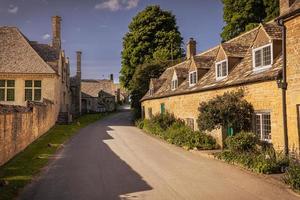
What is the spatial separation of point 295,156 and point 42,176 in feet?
32.4

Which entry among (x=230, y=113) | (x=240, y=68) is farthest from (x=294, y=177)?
(x=240, y=68)

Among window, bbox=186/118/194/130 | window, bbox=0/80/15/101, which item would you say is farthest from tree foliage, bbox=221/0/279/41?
window, bbox=0/80/15/101

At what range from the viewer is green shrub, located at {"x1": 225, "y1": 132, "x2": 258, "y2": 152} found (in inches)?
631

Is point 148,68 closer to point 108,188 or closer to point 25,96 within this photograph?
point 25,96

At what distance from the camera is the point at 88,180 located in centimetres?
1268

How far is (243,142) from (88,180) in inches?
289

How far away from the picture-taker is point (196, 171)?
46.4ft

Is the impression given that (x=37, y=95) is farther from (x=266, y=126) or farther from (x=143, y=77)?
(x=266, y=126)

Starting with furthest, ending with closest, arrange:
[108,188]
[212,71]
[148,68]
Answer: [148,68] < [212,71] < [108,188]

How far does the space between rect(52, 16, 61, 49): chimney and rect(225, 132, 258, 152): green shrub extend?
3568 centimetres

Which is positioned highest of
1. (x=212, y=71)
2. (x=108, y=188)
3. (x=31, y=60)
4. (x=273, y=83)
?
(x=31, y=60)

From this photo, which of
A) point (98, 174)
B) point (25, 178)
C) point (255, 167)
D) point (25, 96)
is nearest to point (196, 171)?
point (255, 167)

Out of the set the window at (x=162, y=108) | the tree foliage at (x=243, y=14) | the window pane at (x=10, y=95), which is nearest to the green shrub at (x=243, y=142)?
the window at (x=162, y=108)

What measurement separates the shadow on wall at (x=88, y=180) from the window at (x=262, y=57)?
819cm
